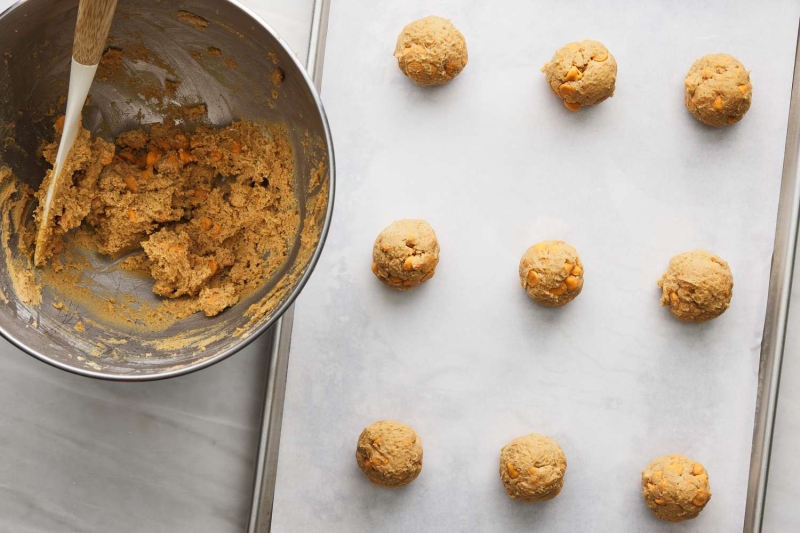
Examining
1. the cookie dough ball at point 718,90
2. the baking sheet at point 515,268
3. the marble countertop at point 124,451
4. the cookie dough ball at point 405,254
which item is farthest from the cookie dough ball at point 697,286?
the marble countertop at point 124,451

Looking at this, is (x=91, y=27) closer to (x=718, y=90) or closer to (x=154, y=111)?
(x=154, y=111)

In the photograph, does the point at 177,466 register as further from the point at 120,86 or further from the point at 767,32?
the point at 767,32

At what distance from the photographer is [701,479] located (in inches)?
84.4

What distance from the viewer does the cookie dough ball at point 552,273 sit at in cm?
212

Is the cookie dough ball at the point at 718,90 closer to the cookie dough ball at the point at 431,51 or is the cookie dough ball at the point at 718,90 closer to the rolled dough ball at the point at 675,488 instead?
the cookie dough ball at the point at 431,51

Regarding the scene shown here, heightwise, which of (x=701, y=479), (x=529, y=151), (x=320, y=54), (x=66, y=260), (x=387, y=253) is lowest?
(x=701, y=479)

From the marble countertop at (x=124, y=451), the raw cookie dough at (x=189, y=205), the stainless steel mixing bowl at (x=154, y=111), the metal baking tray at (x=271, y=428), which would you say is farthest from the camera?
the marble countertop at (x=124, y=451)

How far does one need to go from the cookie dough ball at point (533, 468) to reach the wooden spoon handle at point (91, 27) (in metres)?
1.56

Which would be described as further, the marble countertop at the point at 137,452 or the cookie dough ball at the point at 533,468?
the marble countertop at the point at 137,452

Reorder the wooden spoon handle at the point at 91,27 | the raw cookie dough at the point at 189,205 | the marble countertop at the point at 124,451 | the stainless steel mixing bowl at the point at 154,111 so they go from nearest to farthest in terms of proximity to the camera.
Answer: the wooden spoon handle at the point at 91,27 < the stainless steel mixing bowl at the point at 154,111 < the raw cookie dough at the point at 189,205 < the marble countertop at the point at 124,451

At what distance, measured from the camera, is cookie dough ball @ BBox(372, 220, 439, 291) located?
6.96 ft

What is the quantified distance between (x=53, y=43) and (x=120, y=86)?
0.80 ft

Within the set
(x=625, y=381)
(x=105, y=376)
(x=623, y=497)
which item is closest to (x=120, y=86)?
(x=105, y=376)

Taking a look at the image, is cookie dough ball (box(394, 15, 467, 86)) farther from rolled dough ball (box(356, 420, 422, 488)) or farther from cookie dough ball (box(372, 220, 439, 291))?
rolled dough ball (box(356, 420, 422, 488))
